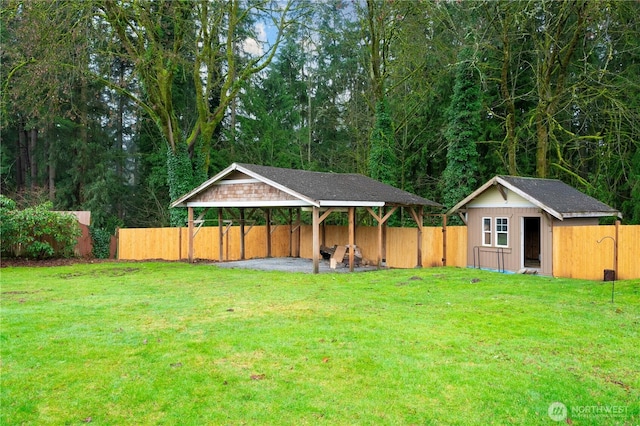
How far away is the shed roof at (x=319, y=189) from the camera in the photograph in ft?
53.5

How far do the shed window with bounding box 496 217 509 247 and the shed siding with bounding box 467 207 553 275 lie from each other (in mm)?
152

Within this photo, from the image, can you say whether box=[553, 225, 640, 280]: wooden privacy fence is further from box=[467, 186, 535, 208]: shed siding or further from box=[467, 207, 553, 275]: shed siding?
box=[467, 186, 535, 208]: shed siding

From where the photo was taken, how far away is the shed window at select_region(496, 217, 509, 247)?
56.7 feet

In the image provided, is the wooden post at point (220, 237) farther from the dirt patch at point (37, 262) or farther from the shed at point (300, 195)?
the dirt patch at point (37, 262)

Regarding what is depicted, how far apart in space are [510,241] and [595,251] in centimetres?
304

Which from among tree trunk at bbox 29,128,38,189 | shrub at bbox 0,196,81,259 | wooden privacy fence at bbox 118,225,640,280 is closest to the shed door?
wooden privacy fence at bbox 118,225,640,280

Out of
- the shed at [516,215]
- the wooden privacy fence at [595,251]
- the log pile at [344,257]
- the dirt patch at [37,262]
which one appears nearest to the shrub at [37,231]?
the dirt patch at [37,262]

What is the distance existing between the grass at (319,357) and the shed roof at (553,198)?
413 centimetres

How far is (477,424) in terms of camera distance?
4.82m

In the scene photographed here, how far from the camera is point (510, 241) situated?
1705 cm

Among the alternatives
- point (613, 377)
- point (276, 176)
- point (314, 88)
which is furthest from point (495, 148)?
point (613, 377)

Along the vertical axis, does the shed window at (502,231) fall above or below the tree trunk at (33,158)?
below

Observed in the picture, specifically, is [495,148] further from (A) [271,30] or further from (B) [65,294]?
(B) [65,294]

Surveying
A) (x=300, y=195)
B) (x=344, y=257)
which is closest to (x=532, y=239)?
(x=344, y=257)
